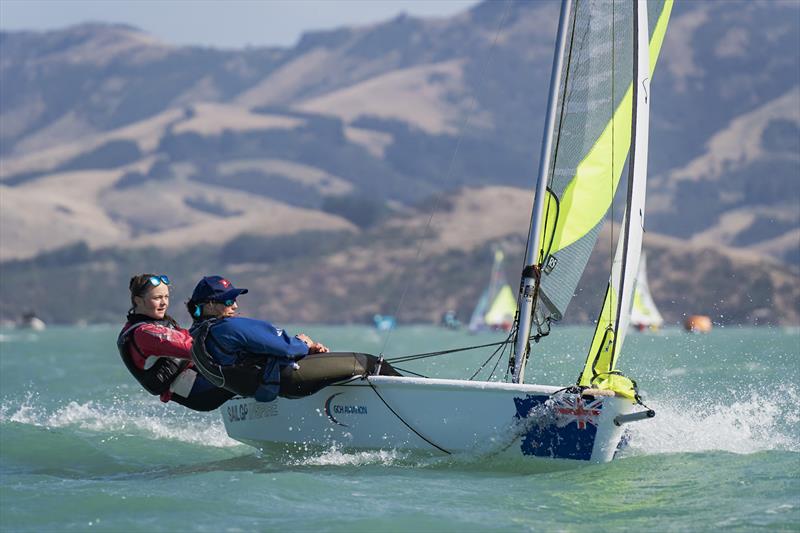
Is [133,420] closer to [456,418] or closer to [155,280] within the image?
[155,280]

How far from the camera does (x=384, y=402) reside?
10.5m

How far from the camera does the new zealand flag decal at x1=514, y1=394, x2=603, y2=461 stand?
9961 millimetres

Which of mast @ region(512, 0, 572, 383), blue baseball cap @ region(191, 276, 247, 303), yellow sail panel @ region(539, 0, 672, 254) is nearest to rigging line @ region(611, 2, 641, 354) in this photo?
yellow sail panel @ region(539, 0, 672, 254)

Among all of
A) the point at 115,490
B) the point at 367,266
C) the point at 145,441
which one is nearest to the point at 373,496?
the point at 115,490

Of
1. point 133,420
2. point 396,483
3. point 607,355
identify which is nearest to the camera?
point 396,483

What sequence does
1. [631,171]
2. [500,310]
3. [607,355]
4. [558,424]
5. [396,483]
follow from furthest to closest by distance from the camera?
[500,310] → [631,171] → [607,355] → [558,424] → [396,483]

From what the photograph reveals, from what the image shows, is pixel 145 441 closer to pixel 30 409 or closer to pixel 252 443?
pixel 252 443

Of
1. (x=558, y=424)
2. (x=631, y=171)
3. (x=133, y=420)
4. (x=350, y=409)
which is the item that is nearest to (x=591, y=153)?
(x=631, y=171)

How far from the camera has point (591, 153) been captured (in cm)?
1112

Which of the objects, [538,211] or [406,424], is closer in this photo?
[406,424]

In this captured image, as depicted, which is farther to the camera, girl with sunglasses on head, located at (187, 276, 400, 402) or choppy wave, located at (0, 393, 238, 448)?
choppy wave, located at (0, 393, 238, 448)

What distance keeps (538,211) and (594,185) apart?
2.05 feet

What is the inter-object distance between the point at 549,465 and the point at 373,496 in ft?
5.18

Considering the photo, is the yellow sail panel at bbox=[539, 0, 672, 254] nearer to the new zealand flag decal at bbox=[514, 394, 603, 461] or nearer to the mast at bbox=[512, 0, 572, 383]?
the mast at bbox=[512, 0, 572, 383]
